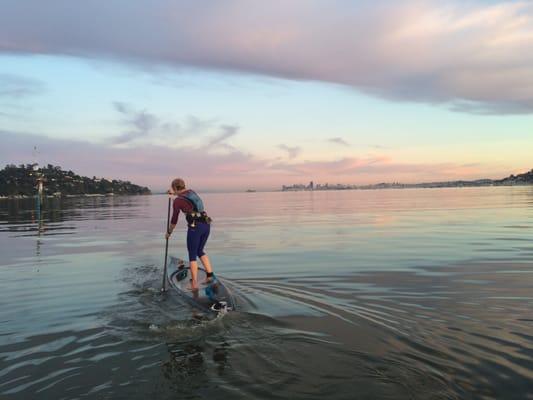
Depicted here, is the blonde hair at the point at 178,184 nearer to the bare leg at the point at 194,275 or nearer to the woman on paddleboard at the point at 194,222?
the woman on paddleboard at the point at 194,222

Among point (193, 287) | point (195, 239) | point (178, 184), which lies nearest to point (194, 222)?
point (195, 239)

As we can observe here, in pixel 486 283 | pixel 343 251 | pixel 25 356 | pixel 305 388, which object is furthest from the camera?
pixel 343 251

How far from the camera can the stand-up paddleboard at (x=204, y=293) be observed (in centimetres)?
963

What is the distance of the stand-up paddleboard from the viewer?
379 inches

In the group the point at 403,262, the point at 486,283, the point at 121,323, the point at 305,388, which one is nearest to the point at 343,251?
the point at 403,262

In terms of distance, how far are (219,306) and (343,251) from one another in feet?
37.1

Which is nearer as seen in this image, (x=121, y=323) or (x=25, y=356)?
(x=25, y=356)

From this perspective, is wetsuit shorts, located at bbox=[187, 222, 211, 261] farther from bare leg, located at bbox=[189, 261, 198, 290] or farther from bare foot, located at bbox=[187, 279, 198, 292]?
bare foot, located at bbox=[187, 279, 198, 292]

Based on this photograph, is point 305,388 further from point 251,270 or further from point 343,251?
point 343,251

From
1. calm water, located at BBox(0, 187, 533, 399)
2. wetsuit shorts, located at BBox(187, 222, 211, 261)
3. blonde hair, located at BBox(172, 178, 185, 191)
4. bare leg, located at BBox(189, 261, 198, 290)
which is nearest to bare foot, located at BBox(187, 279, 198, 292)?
bare leg, located at BBox(189, 261, 198, 290)

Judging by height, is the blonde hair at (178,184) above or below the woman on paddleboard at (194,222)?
above

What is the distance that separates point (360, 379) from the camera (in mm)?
6082

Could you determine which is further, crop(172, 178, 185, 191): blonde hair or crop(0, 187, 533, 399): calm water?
crop(172, 178, 185, 191): blonde hair

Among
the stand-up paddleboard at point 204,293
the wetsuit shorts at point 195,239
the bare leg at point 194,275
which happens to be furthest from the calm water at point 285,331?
the wetsuit shorts at point 195,239
